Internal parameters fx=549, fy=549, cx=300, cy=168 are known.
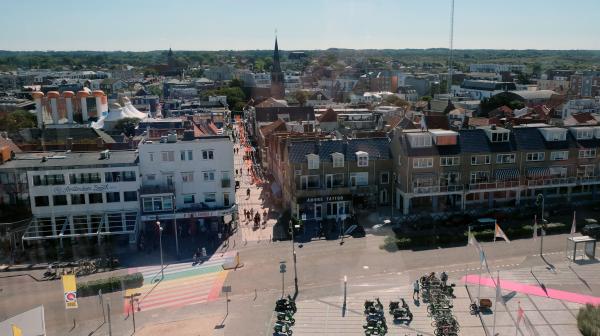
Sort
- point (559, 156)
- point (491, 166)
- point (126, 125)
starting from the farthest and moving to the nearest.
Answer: point (126, 125)
point (559, 156)
point (491, 166)

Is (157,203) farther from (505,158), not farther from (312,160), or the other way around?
(505,158)

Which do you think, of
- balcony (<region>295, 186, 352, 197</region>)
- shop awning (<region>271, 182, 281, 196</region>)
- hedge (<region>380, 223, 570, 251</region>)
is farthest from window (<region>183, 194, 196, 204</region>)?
hedge (<region>380, 223, 570, 251</region>)

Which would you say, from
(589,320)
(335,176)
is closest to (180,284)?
(335,176)

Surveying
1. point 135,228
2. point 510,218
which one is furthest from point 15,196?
point 510,218

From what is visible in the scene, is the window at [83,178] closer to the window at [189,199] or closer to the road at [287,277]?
the window at [189,199]

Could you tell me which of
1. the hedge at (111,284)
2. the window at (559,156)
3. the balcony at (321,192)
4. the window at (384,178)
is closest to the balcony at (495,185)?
the window at (559,156)
